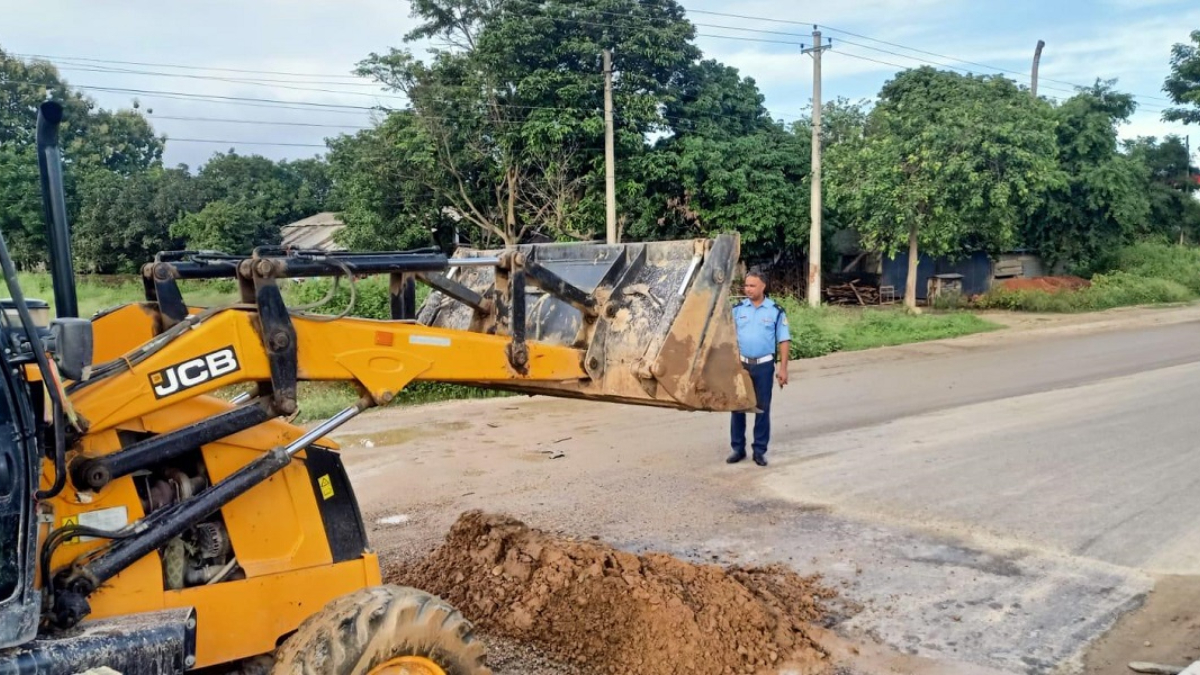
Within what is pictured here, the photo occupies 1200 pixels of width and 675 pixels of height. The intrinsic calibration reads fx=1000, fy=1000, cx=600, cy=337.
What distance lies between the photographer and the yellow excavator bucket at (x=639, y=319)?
468 centimetres

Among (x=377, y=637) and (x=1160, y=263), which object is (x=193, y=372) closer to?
(x=377, y=637)

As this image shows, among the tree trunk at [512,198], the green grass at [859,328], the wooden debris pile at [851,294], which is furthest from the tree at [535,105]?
the wooden debris pile at [851,294]

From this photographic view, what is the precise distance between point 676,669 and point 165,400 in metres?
2.51

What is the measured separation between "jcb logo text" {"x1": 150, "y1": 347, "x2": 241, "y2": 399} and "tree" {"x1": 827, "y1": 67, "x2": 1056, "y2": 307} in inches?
871

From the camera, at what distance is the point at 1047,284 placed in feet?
95.3

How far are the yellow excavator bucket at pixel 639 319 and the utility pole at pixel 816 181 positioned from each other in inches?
704

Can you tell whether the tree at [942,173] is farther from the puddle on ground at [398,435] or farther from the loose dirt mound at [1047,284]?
the puddle on ground at [398,435]

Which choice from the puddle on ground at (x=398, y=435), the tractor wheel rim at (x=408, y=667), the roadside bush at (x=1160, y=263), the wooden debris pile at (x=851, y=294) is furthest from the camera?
the roadside bush at (x=1160, y=263)

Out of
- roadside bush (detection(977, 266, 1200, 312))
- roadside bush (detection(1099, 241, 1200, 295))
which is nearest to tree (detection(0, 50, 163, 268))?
roadside bush (detection(977, 266, 1200, 312))

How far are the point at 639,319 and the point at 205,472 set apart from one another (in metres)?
2.12

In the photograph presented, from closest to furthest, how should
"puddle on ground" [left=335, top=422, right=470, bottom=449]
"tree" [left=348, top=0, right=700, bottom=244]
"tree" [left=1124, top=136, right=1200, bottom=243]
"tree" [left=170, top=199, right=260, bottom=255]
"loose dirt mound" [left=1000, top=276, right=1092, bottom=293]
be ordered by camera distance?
"puddle on ground" [left=335, top=422, right=470, bottom=449]
"tree" [left=348, top=0, right=700, bottom=244]
"loose dirt mound" [left=1000, top=276, right=1092, bottom=293]
"tree" [left=170, top=199, right=260, bottom=255]
"tree" [left=1124, top=136, right=1200, bottom=243]

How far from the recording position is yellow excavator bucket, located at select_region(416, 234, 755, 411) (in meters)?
4.68

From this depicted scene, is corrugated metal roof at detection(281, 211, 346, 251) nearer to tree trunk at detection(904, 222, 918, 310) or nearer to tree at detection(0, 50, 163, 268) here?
tree at detection(0, 50, 163, 268)

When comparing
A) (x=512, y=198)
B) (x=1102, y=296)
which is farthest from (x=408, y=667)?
(x=1102, y=296)
